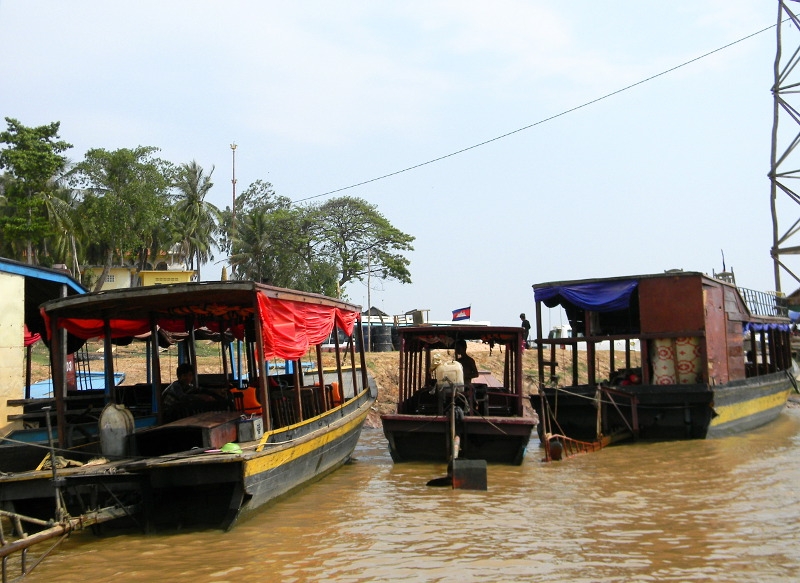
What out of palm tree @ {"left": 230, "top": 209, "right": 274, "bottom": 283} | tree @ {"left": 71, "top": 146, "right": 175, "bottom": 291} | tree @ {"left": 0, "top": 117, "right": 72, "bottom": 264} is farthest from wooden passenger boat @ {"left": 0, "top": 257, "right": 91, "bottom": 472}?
palm tree @ {"left": 230, "top": 209, "right": 274, "bottom": 283}

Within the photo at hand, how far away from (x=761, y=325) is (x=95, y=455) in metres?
15.4

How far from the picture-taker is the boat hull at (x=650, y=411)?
44.9 feet

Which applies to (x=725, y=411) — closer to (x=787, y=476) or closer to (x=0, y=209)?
(x=787, y=476)

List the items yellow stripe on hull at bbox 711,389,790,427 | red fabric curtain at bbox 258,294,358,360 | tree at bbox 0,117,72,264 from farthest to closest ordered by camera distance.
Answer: tree at bbox 0,117,72,264
yellow stripe on hull at bbox 711,389,790,427
red fabric curtain at bbox 258,294,358,360

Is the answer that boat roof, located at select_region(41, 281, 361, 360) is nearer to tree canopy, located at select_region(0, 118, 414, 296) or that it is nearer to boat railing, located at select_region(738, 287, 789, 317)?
boat railing, located at select_region(738, 287, 789, 317)

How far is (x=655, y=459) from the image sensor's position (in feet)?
41.3

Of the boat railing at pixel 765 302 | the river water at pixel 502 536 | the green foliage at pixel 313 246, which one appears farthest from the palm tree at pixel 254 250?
the river water at pixel 502 536

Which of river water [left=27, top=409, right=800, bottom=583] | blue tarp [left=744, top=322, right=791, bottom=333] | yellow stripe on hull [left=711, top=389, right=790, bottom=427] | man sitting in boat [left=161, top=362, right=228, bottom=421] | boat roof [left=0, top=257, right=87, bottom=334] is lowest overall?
river water [left=27, top=409, right=800, bottom=583]

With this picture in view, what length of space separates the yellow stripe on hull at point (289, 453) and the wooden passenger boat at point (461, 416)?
1.01 m

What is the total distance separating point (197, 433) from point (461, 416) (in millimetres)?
4446

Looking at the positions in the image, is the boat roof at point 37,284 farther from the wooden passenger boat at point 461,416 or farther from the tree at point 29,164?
the tree at point 29,164

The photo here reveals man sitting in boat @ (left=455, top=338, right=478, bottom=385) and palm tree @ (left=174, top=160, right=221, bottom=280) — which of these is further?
palm tree @ (left=174, top=160, right=221, bottom=280)

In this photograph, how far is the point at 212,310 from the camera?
10.4 metres

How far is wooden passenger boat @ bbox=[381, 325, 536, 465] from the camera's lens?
11.8 m
